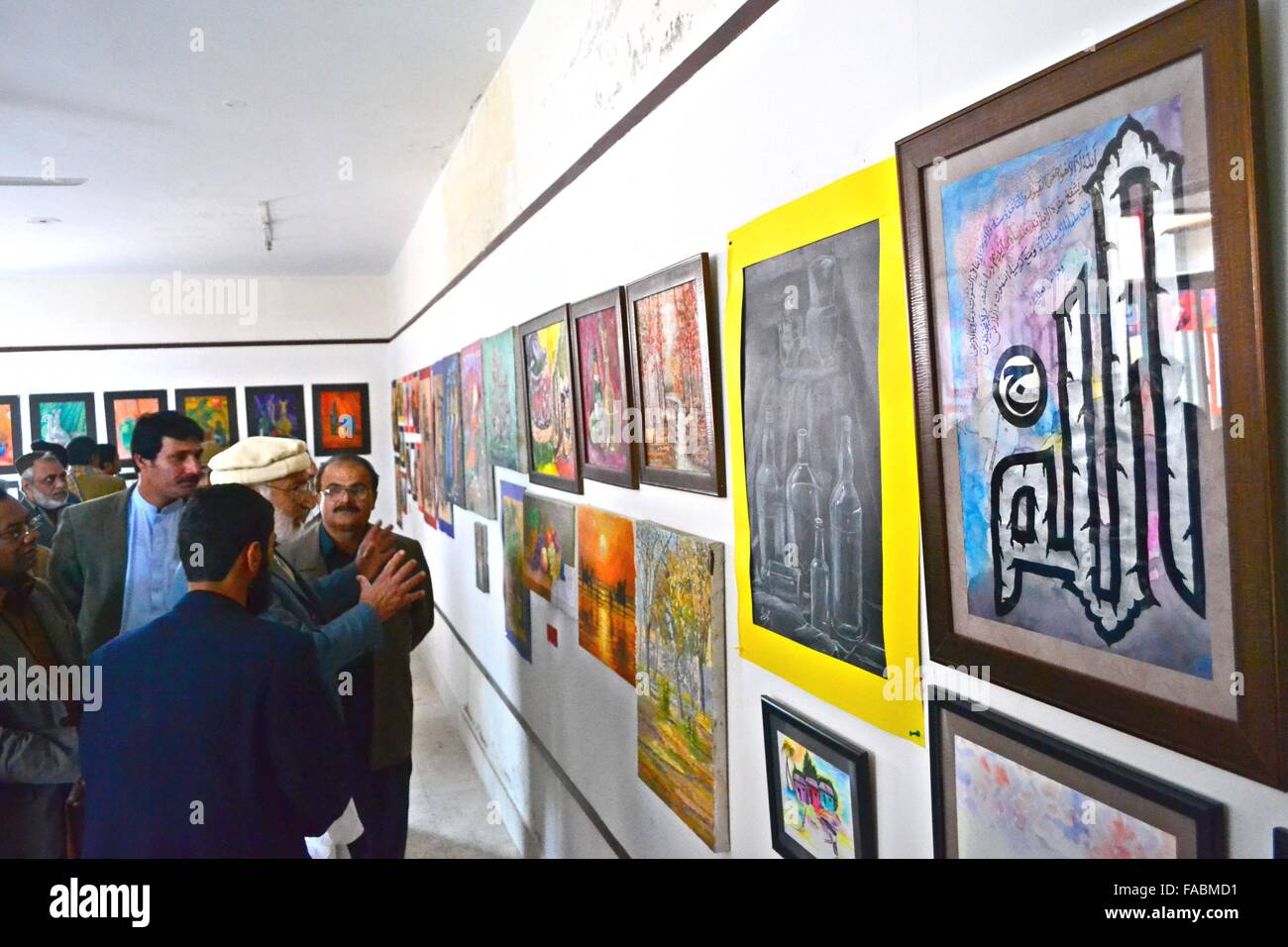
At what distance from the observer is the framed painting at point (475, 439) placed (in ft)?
12.3

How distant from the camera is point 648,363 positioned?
194cm

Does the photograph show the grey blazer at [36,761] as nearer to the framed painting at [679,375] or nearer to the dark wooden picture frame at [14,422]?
the framed painting at [679,375]

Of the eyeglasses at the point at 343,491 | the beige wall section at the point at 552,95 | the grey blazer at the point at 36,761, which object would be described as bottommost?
the grey blazer at the point at 36,761

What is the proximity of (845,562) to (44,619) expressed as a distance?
80.4 inches

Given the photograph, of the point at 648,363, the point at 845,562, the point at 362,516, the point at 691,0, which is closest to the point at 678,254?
the point at 648,363

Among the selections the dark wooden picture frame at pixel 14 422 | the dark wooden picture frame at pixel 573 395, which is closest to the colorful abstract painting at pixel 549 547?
the dark wooden picture frame at pixel 573 395

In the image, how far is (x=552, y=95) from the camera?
8.54 feet

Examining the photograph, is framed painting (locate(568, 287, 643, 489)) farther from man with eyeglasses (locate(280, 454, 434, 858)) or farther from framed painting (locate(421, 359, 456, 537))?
framed painting (locate(421, 359, 456, 537))

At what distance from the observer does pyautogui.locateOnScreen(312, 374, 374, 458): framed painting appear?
7023mm

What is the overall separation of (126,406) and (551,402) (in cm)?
533

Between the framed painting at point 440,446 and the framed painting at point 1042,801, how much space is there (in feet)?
12.8

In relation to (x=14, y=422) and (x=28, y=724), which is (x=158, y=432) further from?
(x=14, y=422)

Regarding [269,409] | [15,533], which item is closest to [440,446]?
[269,409]

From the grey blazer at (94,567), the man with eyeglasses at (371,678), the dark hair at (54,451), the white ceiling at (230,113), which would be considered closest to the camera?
the grey blazer at (94,567)
